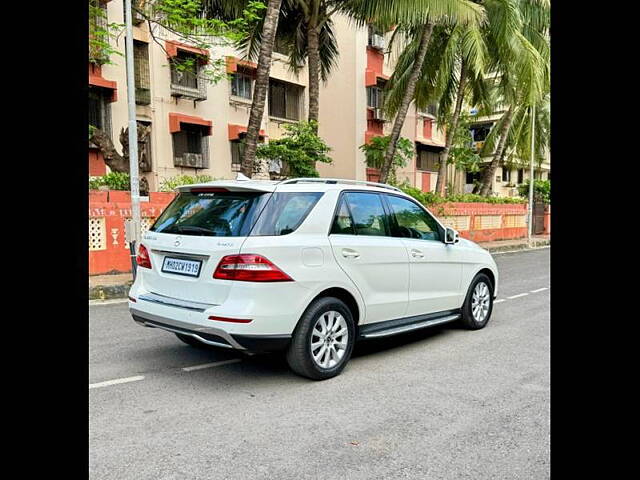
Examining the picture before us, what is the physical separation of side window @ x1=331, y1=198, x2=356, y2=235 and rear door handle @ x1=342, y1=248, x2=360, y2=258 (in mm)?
175


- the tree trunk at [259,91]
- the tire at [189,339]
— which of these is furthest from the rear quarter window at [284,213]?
the tree trunk at [259,91]

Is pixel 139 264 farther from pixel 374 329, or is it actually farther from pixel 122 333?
pixel 374 329

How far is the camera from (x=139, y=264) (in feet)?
17.1

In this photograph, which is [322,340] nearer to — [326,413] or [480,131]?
[326,413]

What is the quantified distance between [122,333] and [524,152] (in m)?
26.2

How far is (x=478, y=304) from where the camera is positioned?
6.97m

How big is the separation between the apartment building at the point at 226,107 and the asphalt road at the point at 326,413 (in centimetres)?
1153

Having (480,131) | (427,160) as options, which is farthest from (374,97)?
(480,131)

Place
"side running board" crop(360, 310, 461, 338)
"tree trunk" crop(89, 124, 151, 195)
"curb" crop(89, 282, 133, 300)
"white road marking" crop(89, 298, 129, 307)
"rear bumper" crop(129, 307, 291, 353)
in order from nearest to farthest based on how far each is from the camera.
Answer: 1. "rear bumper" crop(129, 307, 291, 353)
2. "side running board" crop(360, 310, 461, 338)
3. "white road marking" crop(89, 298, 129, 307)
4. "curb" crop(89, 282, 133, 300)
5. "tree trunk" crop(89, 124, 151, 195)

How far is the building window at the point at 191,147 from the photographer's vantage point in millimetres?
19767

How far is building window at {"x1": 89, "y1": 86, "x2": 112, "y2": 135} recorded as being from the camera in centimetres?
1716

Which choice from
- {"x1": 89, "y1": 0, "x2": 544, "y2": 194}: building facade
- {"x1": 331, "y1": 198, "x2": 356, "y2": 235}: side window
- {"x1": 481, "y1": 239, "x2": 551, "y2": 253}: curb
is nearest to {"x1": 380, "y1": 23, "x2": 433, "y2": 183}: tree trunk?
{"x1": 89, "y1": 0, "x2": 544, "y2": 194}: building facade

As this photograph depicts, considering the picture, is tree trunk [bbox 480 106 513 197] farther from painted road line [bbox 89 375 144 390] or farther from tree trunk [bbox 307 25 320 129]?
painted road line [bbox 89 375 144 390]
